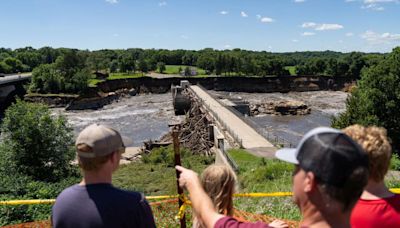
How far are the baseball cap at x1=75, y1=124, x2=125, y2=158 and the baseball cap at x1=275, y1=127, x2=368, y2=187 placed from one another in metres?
1.54

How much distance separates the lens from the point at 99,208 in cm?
304

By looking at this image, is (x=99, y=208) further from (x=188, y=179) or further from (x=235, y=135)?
(x=235, y=135)

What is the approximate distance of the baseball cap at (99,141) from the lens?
3076 mm

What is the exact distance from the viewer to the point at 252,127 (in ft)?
107

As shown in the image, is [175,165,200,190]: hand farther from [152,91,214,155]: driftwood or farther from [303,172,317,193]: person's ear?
[152,91,214,155]: driftwood

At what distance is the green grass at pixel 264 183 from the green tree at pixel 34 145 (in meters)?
10.3

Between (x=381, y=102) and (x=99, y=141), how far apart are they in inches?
1185

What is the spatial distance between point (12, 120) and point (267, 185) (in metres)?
16.0

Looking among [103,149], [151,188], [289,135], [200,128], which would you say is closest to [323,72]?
[289,135]

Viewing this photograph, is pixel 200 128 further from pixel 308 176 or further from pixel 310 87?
pixel 310 87

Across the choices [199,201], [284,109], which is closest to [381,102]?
[199,201]

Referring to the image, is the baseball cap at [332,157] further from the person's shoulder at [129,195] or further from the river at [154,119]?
the river at [154,119]

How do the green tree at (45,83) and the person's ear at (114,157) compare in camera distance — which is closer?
the person's ear at (114,157)

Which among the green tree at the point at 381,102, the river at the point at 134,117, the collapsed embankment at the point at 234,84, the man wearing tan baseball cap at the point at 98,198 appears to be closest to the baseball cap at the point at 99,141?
the man wearing tan baseball cap at the point at 98,198
